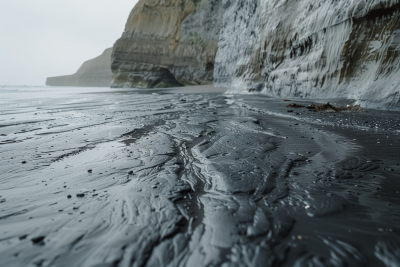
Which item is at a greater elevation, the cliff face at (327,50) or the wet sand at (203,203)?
the cliff face at (327,50)

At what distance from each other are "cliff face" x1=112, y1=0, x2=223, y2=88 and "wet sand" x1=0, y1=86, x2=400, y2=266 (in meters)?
23.4

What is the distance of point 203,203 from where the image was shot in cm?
119

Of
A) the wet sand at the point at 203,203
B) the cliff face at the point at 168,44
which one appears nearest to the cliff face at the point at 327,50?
the wet sand at the point at 203,203

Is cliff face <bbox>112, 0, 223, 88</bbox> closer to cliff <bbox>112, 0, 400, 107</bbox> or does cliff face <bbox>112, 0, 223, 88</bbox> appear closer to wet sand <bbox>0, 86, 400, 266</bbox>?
cliff <bbox>112, 0, 400, 107</bbox>

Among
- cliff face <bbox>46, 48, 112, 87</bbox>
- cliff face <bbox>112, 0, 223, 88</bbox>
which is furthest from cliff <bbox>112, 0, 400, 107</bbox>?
cliff face <bbox>46, 48, 112, 87</bbox>

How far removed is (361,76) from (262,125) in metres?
3.21

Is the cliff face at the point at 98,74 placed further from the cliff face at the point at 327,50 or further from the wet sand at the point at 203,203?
the wet sand at the point at 203,203

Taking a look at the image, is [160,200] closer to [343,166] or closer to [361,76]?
[343,166]

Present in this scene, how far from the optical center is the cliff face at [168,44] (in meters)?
24.9

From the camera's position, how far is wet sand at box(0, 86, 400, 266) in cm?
83

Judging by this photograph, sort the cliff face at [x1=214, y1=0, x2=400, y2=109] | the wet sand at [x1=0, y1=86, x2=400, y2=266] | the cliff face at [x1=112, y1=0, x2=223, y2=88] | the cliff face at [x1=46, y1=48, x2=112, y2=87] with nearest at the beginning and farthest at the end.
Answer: the wet sand at [x1=0, y1=86, x2=400, y2=266] < the cliff face at [x1=214, y1=0, x2=400, y2=109] < the cliff face at [x1=112, y1=0, x2=223, y2=88] < the cliff face at [x1=46, y1=48, x2=112, y2=87]

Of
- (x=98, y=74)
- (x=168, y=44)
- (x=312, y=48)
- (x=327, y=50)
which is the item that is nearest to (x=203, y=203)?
(x=327, y=50)

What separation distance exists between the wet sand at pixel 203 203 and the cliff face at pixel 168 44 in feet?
76.9

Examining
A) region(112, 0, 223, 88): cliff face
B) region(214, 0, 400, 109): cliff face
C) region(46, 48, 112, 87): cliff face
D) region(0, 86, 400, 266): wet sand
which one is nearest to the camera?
region(0, 86, 400, 266): wet sand
